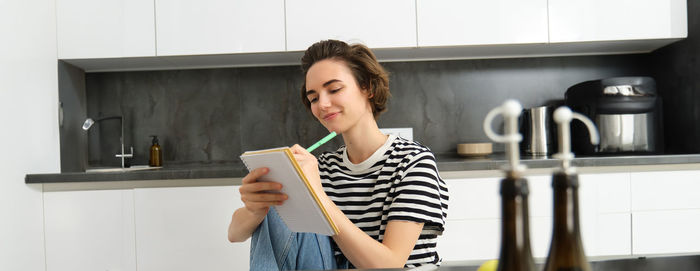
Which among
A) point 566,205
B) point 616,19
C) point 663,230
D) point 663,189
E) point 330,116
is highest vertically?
point 616,19

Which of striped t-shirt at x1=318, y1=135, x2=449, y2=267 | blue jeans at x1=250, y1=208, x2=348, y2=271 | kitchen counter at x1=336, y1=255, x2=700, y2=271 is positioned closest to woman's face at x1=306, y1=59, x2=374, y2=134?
striped t-shirt at x1=318, y1=135, x2=449, y2=267

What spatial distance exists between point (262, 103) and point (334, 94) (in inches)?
55.6

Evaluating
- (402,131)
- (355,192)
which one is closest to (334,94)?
(355,192)

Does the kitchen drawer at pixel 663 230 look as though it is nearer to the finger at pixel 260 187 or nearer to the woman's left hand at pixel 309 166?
the woman's left hand at pixel 309 166

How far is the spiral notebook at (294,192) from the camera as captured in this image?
770 mm

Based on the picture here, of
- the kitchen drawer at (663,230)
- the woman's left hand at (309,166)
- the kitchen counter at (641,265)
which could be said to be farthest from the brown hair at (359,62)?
the kitchen drawer at (663,230)

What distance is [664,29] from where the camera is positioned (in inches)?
82.7

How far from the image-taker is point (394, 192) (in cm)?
109

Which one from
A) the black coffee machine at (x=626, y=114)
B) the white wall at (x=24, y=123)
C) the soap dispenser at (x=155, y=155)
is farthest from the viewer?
the soap dispenser at (x=155, y=155)

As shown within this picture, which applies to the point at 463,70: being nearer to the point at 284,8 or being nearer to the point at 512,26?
the point at 512,26

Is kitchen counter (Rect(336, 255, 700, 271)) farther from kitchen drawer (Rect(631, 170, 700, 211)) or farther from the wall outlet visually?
the wall outlet

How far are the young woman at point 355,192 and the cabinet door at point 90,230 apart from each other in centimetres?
104

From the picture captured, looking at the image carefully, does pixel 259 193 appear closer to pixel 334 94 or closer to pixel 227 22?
pixel 334 94

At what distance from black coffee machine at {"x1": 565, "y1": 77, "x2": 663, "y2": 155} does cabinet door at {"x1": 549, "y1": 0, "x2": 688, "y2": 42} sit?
0.77ft
